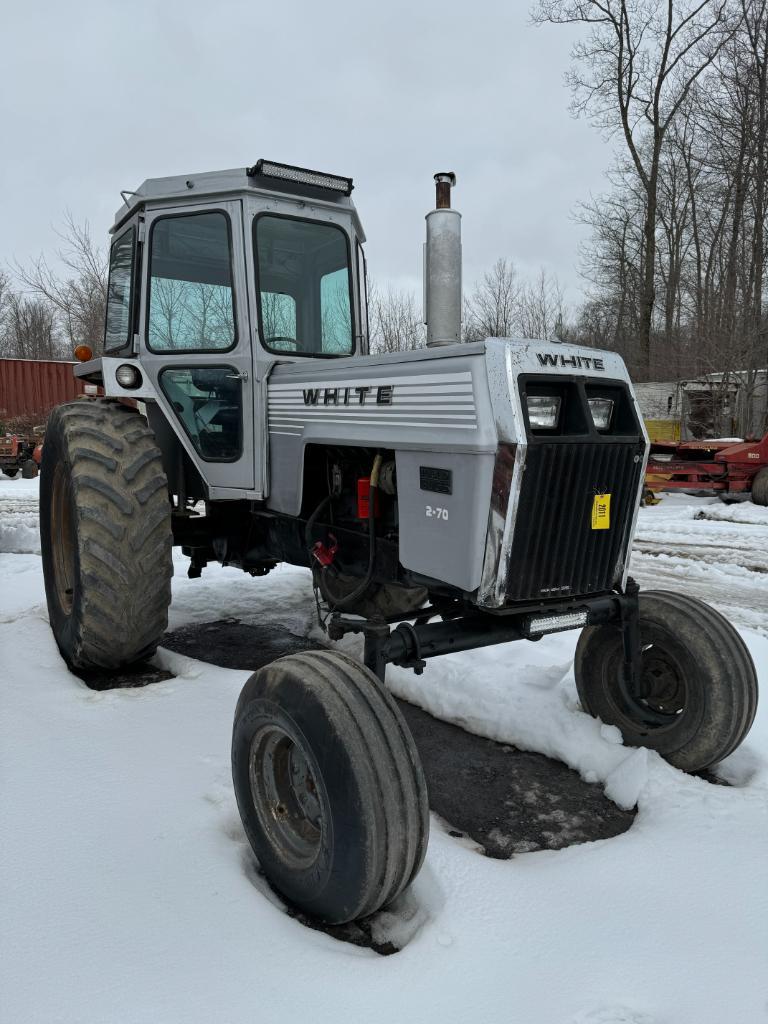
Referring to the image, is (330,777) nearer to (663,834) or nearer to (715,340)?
(663,834)

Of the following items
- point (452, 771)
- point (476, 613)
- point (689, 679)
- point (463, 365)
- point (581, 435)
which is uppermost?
point (463, 365)

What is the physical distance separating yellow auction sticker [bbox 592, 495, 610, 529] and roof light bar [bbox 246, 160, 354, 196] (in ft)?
7.83

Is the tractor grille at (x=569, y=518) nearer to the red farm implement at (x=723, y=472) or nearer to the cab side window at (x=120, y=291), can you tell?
the cab side window at (x=120, y=291)

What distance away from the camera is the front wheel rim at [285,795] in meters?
2.32

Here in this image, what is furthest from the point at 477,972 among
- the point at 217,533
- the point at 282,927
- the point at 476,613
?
the point at 217,533

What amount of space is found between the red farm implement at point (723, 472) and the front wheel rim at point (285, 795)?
9.74 meters

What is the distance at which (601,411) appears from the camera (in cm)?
275

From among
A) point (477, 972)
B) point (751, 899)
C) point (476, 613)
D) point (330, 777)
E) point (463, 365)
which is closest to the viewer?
point (477, 972)

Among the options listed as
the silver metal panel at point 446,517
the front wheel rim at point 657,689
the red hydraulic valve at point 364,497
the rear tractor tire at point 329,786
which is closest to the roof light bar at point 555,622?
the silver metal panel at point 446,517

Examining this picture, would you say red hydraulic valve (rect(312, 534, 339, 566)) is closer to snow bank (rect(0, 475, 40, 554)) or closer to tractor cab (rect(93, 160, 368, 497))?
tractor cab (rect(93, 160, 368, 497))

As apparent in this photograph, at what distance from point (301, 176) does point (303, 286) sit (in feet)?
1.83

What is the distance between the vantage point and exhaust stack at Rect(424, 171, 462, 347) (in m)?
3.14

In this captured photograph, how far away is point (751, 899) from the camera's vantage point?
2.26 m

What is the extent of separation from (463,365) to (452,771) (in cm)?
179
